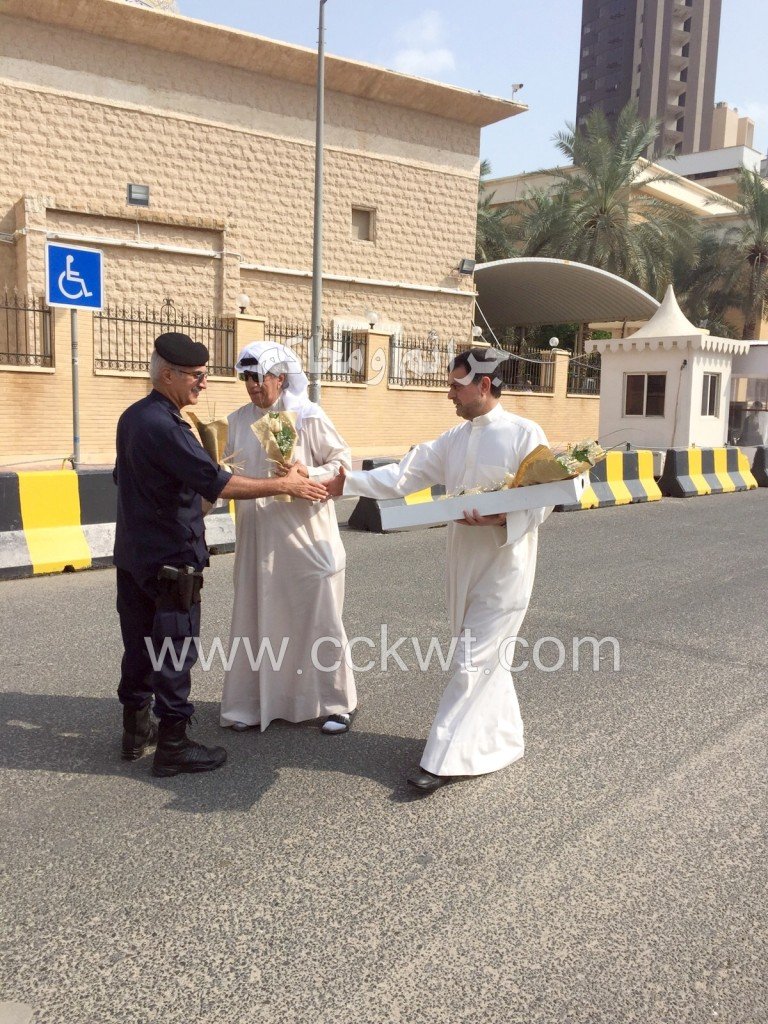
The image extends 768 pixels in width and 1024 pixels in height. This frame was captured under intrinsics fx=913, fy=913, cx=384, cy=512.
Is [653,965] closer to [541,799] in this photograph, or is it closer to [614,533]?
[541,799]

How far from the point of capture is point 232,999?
2537 millimetres

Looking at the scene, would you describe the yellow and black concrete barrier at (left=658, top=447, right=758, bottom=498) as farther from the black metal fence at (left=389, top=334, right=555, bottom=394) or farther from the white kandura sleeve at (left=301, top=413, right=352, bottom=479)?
the white kandura sleeve at (left=301, top=413, right=352, bottom=479)

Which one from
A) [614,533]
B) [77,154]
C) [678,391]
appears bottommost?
[614,533]

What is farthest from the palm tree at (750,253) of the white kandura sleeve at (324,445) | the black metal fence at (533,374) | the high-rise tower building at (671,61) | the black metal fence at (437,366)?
the high-rise tower building at (671,61)

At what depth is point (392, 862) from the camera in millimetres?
3307

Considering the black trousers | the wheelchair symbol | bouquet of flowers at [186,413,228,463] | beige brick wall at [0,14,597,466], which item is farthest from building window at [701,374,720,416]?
the black trousers

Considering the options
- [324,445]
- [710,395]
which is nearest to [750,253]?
[710,395]

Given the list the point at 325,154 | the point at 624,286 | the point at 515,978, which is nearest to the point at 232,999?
the point at 515,978

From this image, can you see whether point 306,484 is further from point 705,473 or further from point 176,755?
point 705,473

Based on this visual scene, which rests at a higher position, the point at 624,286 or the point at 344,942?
the point at 624,286

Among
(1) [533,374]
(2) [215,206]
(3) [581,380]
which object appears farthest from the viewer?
(3) [581,380]

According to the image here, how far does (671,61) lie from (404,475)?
115 m

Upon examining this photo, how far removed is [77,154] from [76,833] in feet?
69.1

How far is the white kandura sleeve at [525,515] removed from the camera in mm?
3896
